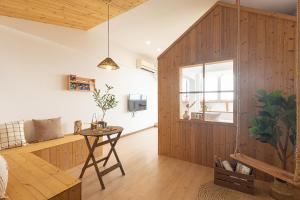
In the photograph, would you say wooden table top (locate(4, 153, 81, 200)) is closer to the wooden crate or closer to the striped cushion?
the striped cushion

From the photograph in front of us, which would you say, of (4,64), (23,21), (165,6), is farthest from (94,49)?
(165,6)

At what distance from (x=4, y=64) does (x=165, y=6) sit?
3.11 meters

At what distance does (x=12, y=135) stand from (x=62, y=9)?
2351 mm

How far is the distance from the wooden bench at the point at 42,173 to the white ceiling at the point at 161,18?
114 inches

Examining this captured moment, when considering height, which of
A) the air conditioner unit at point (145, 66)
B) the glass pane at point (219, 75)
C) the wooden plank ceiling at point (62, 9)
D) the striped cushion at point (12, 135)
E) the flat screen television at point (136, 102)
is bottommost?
the striped cushion at point (12, 135)

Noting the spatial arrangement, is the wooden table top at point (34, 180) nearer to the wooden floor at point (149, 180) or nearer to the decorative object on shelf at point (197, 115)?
the wooden floor at point (149, 180)

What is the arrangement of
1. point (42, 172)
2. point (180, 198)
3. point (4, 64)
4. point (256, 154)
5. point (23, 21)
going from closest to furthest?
point (42, 172) → point (180, 198) → point (256, 154) → point (4, 64) → point (23, 21)

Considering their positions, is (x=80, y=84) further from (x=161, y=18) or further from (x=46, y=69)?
(x=161, y=18)

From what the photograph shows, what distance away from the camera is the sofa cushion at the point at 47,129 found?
10.3ft

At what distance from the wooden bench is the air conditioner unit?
3934 mm

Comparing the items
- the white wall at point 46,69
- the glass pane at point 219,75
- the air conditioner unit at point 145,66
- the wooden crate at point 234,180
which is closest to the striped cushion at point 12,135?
the white wall at point 46,69

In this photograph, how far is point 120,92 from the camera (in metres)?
5.47

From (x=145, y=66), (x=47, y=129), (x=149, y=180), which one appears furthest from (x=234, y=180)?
(x=145, y=66)

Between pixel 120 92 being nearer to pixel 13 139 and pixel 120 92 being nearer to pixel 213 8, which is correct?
pixel 13 139
